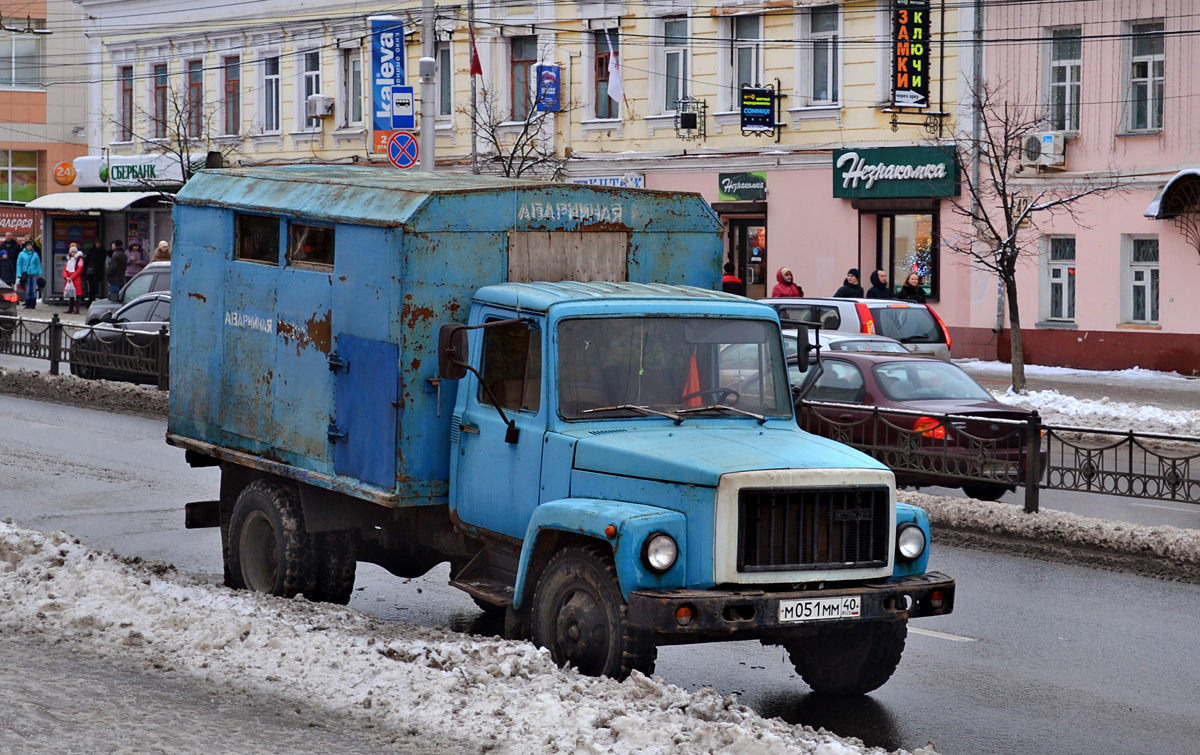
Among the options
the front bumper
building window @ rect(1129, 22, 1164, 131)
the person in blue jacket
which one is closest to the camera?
the front bumper

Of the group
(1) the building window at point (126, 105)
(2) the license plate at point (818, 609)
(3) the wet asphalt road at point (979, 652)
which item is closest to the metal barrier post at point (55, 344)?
(3) the wet asphalt road at point (979, 652)

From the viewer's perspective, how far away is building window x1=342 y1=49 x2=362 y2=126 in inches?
1624

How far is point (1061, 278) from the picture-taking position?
2962 centimetres

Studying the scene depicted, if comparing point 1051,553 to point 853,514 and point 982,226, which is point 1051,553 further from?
point 982,226

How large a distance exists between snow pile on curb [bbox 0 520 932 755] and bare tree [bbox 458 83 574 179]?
26725 millimetres

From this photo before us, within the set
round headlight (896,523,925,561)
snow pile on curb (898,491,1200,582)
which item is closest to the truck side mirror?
round headlight (896,523,925,561)

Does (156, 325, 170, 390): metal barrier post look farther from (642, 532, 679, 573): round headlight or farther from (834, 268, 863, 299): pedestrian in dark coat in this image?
(642, 532, 679, 573): round headlight

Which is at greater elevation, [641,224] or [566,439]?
[641,224]

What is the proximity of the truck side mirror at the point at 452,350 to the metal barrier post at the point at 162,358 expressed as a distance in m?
14.7

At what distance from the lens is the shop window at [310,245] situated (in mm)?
9195

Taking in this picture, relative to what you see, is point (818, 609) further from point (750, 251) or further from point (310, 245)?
point (750, 251)

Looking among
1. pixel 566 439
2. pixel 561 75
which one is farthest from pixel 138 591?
pixel 561 75

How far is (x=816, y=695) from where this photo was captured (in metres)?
8.24

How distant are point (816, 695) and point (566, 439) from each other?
1.85m
